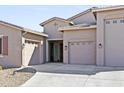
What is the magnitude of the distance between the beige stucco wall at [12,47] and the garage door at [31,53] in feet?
3.21

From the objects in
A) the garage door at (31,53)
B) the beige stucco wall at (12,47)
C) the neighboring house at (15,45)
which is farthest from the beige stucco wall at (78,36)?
the beige stucco wall at (12,47)

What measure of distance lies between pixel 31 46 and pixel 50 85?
10679 millimetres

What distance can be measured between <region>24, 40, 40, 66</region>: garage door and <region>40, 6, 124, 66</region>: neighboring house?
7.68 ft

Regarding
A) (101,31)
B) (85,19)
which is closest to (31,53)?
(101,31)

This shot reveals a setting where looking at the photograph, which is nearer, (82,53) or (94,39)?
(94,39)

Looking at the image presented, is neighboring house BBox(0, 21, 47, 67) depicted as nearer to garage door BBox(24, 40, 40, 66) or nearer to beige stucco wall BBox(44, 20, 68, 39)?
garage door BBox(24, 40, 40, 66)

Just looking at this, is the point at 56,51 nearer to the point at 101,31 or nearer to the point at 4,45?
the point at 4,45

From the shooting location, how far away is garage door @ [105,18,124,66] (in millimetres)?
15938

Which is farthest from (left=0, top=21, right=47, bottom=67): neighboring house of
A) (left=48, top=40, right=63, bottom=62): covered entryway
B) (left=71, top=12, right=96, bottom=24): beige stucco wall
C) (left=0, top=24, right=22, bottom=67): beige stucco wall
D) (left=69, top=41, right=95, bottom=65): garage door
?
(left=71, top=12, right=96, bottom=24): beige stucco wall

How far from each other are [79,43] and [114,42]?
13.4 feet

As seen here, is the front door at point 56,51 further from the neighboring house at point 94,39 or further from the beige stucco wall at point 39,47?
the beige stucco wall at point 39,47

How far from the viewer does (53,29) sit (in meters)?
23.7

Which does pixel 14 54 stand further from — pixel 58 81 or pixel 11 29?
pixel 58 81
